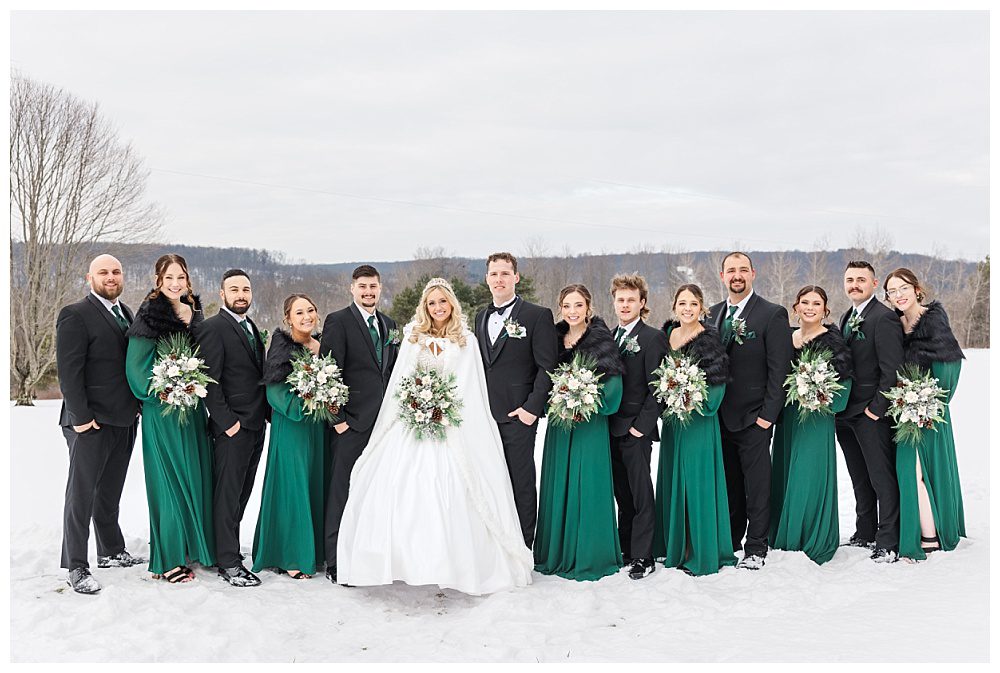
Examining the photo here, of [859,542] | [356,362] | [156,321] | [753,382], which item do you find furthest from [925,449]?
[156,321]

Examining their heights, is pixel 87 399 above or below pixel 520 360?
below

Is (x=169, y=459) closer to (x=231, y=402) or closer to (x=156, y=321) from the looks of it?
(x=231, y=402)

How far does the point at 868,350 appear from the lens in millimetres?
7664

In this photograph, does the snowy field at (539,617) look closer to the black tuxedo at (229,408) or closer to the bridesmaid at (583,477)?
the bridesmaid at (583,477)

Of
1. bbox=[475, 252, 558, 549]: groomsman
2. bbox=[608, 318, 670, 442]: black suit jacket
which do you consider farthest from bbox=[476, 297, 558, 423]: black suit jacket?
bbox=[608, 318, 670, 442]: black suit jacket

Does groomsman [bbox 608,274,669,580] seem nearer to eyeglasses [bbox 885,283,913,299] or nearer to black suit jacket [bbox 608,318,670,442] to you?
black suit jacket [bbox 608,318,670,442]

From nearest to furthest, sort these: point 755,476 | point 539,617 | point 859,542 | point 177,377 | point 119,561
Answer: point 539,617, point 177,377, point 119,561, point 755,476, point 859,542

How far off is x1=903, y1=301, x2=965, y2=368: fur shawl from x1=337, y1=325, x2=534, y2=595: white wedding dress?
3.79 meters

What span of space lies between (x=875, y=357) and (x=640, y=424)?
7.41 ft

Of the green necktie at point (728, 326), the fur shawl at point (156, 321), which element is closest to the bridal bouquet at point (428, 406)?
the fur shawl at point (156, 321)

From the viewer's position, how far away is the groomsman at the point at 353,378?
721 cm

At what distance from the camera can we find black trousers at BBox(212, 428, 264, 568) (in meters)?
7.10

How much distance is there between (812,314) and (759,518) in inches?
71.9

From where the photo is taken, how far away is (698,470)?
24.0 ft
